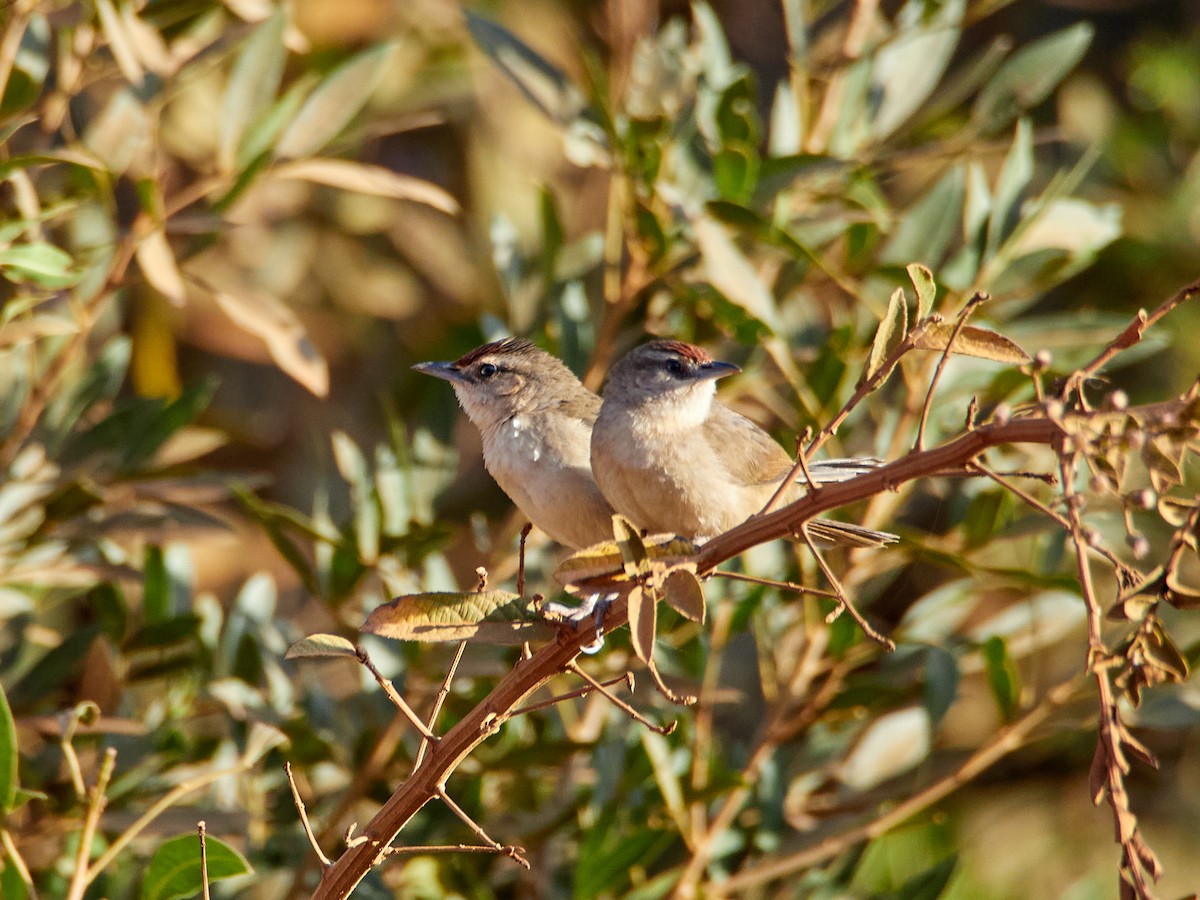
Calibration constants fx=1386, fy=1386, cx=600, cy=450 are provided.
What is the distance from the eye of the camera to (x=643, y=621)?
174 cm

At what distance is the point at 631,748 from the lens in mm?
3426

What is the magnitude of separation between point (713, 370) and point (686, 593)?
169cm

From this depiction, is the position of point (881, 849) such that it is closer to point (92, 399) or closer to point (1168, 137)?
point (92, 399)

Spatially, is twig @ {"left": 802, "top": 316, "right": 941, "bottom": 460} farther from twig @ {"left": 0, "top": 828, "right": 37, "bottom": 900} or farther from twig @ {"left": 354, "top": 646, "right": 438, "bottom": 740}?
twig @ {"left": 0, "top": 828, "right": 37, "bottom": 900}

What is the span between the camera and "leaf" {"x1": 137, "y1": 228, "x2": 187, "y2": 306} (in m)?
3.16

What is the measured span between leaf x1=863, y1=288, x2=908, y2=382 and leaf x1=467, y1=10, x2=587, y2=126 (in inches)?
82.1

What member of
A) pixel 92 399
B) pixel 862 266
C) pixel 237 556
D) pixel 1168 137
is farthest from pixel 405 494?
pixel 1168 137

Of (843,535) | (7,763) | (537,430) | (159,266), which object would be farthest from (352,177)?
(7,763)

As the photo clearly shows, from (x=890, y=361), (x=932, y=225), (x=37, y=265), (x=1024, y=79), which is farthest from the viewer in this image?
(x=1024, y=79)

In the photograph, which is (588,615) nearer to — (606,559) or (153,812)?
(606,559)

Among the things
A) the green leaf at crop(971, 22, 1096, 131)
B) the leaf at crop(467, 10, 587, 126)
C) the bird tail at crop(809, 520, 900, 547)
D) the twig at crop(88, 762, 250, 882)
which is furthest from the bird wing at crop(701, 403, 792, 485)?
the twig at crop(88, 762, 250, 882)

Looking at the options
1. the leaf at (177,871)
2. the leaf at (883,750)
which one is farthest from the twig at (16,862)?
the leaf at (883,750)

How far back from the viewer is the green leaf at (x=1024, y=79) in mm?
3885

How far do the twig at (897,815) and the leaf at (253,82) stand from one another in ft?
7.30
